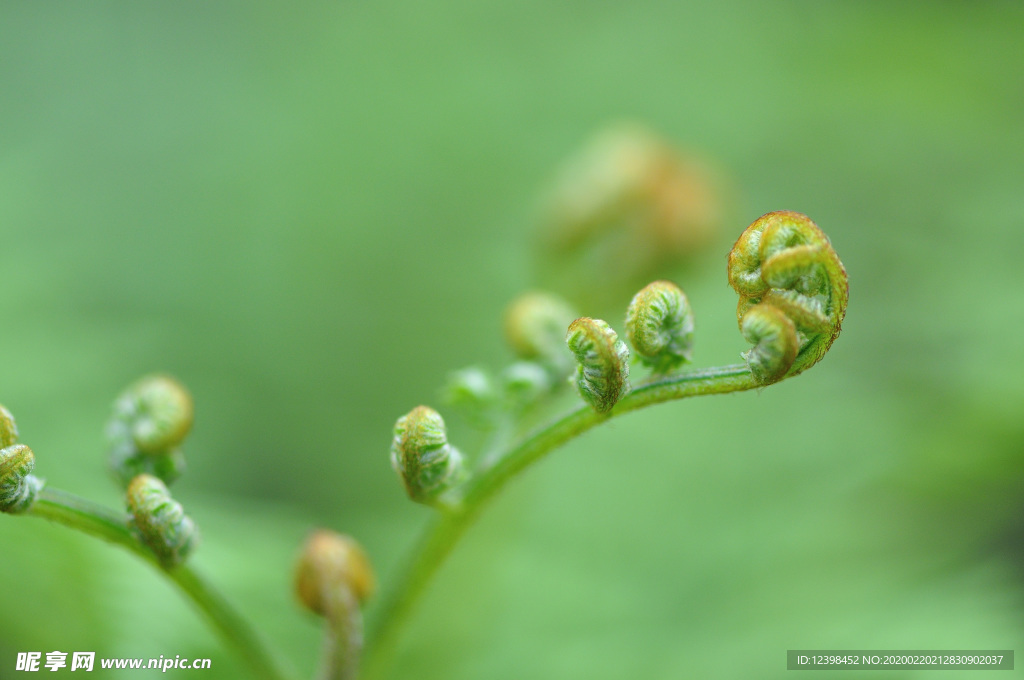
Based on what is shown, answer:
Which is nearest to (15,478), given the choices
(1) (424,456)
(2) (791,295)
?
(1) (424,456)

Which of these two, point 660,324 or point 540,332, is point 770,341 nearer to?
point 660,324

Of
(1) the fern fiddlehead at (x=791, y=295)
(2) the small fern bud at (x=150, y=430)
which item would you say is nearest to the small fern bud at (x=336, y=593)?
(2) the small fern bud at (x=150, y=430)

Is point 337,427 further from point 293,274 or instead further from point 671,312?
point 671,312

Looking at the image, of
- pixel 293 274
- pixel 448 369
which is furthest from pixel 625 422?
pixel 293 274

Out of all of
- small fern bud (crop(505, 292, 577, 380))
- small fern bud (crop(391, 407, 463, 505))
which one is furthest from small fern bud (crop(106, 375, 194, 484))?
small fern bud (crop(505, 292, 577, 380))

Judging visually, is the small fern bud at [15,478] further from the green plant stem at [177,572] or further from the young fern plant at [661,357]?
the young fern plant at [661,357]

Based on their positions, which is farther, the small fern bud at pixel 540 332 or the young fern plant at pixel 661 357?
the small fern bud at pixel 540 332

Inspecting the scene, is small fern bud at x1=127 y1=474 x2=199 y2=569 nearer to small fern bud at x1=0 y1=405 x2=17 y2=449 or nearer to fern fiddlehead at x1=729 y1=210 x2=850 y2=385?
small fern bud at x1=0 y1=405 x2=17 y2=449
